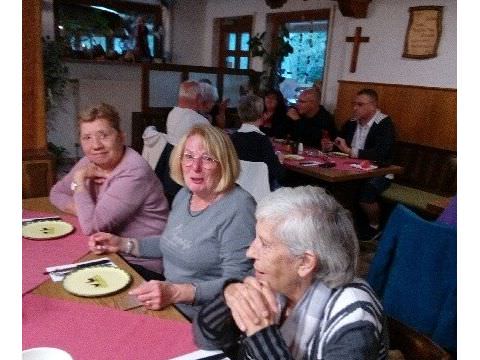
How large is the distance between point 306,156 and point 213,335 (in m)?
2.84

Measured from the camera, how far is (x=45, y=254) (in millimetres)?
1524

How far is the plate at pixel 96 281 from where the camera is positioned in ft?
4.15

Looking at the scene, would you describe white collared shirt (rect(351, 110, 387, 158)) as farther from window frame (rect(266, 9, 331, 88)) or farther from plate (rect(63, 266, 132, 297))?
plate (rect(63, 266, 132, 297))

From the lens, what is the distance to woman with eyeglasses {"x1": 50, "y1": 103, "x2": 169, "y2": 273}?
1783mm

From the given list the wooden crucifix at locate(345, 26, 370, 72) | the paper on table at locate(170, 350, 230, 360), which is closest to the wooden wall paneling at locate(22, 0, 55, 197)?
the paper on table at locate(170, 350, 230, 360)

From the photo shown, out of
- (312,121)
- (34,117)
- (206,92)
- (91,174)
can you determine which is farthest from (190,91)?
(91,174)

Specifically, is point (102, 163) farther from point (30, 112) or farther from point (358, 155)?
point (358, 155)

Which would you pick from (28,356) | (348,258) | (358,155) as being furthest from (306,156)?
(28,356)

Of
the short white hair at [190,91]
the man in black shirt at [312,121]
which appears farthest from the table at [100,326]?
the man in black shirt at [312,121]

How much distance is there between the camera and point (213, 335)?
1.05m

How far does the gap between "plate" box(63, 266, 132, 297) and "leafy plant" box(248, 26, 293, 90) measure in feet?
15.3

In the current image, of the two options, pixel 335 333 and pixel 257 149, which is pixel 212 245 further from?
pixel 257 149

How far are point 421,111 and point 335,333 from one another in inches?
152

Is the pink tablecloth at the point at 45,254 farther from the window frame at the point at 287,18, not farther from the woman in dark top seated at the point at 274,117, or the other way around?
the window frame at the point at 287,18
